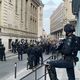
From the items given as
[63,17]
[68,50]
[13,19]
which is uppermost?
[63,17]

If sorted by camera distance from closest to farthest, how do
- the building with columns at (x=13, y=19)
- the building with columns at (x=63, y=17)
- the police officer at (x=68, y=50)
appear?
the police officer at (x=68, y=50) → the building with columns at (x=13, y=19) → the building with columns at (x=63, y=17)

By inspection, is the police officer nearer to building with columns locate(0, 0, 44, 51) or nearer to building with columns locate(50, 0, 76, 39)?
building with columns locate(50, 0, 76, 39)

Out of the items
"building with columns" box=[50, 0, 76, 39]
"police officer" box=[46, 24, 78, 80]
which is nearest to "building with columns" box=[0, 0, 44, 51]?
"building with columns" box=[50, 0, 76, 39]

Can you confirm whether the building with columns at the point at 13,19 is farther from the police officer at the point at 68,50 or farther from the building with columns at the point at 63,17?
the police officer at the point at 68,50

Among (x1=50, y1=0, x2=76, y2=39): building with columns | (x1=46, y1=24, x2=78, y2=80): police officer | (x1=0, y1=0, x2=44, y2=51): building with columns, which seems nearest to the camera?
(x1=46, y1=24, x2=78, y2=80): police officer

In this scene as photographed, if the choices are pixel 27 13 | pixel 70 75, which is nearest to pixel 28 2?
pixel 27 13

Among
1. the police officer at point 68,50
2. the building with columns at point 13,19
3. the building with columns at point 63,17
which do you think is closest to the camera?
the police officer at point 68,50

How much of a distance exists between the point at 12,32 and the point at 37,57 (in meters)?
31.7

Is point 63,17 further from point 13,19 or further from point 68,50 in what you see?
point 68,50

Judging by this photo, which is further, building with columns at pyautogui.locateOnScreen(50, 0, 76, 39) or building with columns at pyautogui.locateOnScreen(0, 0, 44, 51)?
building with columns at pyautogui.locateOnScreen(50, 0, 76, 39)

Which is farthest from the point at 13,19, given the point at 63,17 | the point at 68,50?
the point at 68,50

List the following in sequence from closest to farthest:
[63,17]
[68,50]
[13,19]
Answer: [68,50], [13,19], [63,17]

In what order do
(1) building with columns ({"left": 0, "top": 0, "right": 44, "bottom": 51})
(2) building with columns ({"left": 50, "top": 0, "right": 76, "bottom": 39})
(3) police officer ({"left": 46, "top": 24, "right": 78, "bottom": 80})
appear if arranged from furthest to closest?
(2) building with columns ({"left": 50, "top": 0, "right": 76, "bottom": 39}) < (1) building with columns ({"left": 0, "top": 0, "right": 44, "bottom": 51}) < (3) police officer ({"left": 46, "top": 24, "right": 78, "bottom": 80})

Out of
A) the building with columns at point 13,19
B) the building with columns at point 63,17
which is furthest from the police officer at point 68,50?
the building with columns at point 13,19
